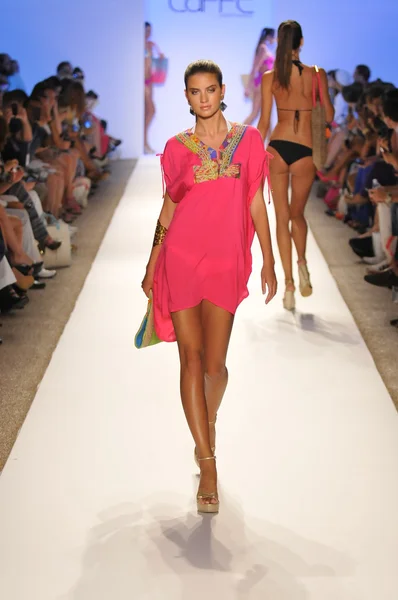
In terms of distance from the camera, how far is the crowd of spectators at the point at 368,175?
5.63m

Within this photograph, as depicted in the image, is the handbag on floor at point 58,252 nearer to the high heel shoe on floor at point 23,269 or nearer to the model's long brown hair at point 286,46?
the high heel shoe on floor at point 23,269

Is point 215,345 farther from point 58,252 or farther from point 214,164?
point 58,252

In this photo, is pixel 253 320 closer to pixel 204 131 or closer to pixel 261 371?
pixel 261 371

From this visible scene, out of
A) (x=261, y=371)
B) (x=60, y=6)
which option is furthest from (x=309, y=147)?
(x=60, y=6)

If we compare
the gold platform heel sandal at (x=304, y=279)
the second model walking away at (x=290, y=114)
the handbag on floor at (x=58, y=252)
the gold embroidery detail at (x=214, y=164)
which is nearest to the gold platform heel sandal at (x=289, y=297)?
the gold platform heel sandal at (x=304, y=279)

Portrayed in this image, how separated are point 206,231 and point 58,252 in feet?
11.9

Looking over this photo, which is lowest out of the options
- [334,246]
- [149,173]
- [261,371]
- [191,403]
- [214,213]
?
[149,173]

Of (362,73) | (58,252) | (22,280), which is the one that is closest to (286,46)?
(22,280)

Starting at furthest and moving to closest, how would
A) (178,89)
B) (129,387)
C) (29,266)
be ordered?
(178,89) → (29,266) → (129,387)

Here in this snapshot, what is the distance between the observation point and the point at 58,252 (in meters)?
6.35

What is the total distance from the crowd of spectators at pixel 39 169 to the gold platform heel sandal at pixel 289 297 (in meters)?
1.31

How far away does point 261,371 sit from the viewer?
4.16m

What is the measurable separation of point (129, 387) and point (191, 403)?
114 centimetres

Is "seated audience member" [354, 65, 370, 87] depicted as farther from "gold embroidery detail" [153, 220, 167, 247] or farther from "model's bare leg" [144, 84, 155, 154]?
"gold embroidery detail" [153, 220, 167, 247]
